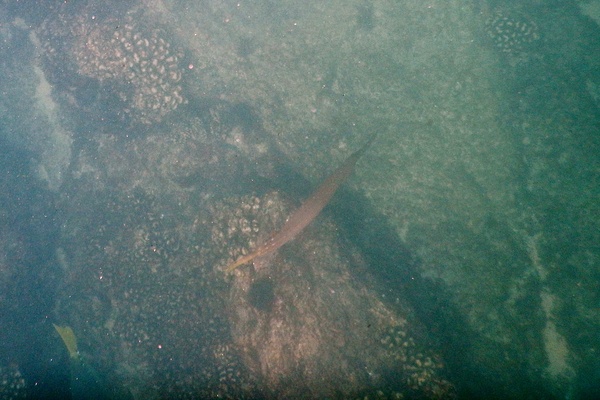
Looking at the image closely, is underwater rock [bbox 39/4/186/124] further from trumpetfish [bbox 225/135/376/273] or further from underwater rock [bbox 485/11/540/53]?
underwater rock [bbox 485/11/540/53]

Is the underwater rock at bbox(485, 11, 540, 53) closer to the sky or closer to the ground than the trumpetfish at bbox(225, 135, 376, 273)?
closer to the sky

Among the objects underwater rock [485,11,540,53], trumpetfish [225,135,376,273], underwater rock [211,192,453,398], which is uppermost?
underwater rock [485,11,540,53]

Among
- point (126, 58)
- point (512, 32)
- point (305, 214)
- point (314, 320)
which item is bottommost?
point (314, 320)

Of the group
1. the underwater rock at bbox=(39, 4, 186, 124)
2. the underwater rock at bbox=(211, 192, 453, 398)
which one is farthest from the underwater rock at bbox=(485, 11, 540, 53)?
the underwater rock at bbox=(39, 4, 186, 124)

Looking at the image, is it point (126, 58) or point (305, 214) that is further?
point (126, 58)

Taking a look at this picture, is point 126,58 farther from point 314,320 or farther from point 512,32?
point 512,32

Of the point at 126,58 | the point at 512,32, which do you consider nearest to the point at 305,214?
the point at 126,58

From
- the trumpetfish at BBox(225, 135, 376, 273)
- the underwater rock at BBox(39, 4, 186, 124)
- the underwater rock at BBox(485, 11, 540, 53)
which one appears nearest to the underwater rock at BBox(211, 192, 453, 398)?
the trumpetfish at BBox(225, 135, 376, 273)

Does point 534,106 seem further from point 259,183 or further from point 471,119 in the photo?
point 259,183

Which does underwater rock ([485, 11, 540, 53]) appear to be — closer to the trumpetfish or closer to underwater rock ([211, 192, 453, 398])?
the trumpetfish

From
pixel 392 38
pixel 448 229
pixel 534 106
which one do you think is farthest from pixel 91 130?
pixel 534 106

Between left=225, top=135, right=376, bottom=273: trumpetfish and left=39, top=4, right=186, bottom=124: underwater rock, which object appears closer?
left=225, top=135, right=376, bottom=273: trumpetfish

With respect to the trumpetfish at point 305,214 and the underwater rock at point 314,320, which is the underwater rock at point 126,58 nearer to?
the underwater rock at point 314,320

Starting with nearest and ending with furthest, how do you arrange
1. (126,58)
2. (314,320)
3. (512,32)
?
(314,320) < (126,58) < (512,32)
